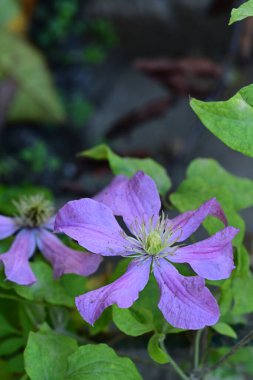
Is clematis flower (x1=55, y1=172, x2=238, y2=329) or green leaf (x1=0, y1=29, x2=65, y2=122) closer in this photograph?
clematis flower (x1=55, y1=172, x2=238, y2=329)

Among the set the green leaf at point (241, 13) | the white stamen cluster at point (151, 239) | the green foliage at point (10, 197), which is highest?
the green leaf at point (241, 13)

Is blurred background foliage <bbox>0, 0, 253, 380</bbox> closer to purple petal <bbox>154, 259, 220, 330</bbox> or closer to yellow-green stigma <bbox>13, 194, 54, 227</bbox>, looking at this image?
yellow-green stigma <bbox>13, 194, 54, 227</bbox>

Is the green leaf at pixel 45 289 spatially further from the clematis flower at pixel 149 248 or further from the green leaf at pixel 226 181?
the green leaf at pixel 226 181

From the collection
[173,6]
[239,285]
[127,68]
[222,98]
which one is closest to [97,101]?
[127,68]

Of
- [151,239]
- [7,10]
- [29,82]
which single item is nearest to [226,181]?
[151,239]

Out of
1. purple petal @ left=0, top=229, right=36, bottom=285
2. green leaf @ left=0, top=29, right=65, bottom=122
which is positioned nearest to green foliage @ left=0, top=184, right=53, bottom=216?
purple petal @ left=0, top=229, right=36, bottom=285

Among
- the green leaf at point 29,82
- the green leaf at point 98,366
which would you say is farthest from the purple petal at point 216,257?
the green leaf at point 29,82

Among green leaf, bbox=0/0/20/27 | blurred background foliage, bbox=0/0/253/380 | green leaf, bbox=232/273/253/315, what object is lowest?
blurred background foliage, bbox=0/0/253/380
